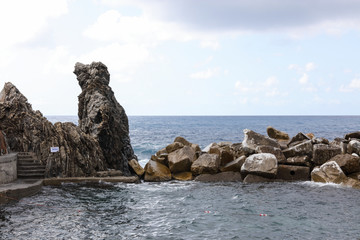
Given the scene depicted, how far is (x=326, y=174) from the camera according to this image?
880 inches

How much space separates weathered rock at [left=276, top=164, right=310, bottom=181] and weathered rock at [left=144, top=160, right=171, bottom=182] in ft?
25.6

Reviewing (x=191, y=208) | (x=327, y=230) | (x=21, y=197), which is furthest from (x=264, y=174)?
(x=21, y=197)

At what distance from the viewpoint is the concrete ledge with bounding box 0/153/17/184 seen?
2022cm

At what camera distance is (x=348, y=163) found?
73.4ft

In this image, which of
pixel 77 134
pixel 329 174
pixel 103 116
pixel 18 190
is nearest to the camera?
pixel 18 190

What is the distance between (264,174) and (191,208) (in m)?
7.59

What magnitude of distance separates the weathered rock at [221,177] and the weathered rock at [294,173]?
277cm

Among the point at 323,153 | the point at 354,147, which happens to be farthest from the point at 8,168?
the point at 354,147

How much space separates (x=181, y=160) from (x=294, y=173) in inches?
310

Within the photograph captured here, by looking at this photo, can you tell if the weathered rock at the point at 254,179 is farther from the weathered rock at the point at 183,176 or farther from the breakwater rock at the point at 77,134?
the breakwater rock at the point at 77,134

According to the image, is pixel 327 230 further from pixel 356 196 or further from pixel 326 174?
pixel 326 174

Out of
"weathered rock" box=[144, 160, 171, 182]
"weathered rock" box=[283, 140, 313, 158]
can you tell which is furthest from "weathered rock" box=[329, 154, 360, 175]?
"weathered rock" box=[144, 160, 171, 182]

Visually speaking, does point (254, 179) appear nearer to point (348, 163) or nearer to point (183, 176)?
point (183, 176)

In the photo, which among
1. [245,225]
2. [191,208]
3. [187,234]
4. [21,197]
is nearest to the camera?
[187,234]
